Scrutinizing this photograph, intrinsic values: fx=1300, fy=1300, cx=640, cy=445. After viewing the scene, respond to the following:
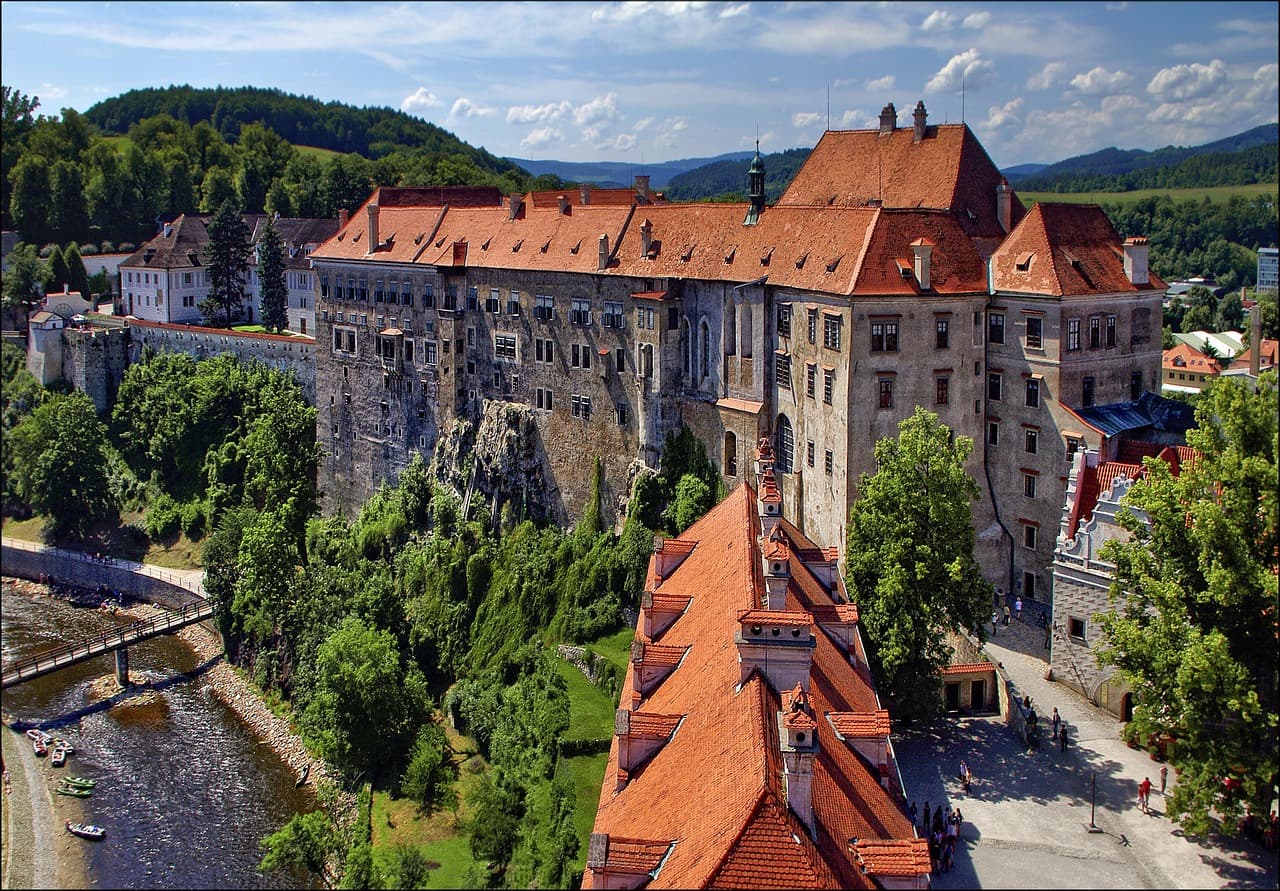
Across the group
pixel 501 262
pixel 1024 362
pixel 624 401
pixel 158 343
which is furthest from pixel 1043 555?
pixel 158 343

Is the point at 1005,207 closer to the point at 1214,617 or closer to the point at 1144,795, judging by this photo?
the point at 1214,617

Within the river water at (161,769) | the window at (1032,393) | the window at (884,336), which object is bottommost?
the river water at (161,769)

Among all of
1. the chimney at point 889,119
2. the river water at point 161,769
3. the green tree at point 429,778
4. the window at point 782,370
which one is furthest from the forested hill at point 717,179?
the green tree at point 429,778

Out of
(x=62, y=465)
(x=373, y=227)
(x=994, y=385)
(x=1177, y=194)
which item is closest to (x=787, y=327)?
(x=994, y=385)

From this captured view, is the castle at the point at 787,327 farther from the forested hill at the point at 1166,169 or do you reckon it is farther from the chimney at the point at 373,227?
the forested hill at the point at 1166,169

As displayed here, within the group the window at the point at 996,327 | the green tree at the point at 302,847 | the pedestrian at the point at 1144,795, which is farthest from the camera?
the window at the point at 996,327

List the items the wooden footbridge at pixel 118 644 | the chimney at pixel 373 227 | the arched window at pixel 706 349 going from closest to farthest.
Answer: the wooden footbridge at pixel 118 644, the arched window at pixel 706 349, the chimney at pixel 373 227

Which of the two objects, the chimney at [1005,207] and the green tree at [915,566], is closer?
the green tree at [915,566]

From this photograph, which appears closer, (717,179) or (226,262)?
(226,262)

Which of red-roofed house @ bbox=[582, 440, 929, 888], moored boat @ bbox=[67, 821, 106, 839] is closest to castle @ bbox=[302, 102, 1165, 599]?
red-roofed house @ bbox=[582, 440, 929, 888]
